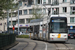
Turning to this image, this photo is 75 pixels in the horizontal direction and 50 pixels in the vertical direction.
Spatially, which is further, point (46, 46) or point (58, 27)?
point (58, 27)

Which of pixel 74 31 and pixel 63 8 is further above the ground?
pixel 63 8

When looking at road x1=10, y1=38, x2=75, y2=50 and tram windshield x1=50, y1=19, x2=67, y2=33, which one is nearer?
road x1=10, y1=38, x2=75, y2=50

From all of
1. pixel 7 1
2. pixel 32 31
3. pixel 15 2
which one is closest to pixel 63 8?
pixel 32 31

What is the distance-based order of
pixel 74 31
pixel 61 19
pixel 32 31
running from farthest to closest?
pixel 74 31 < pixel 32 31 < pixel 61 19

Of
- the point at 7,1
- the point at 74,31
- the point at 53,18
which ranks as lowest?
the point at 74,31

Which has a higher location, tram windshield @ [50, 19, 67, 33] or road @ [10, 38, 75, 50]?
tram windshield @ [50, 19, 67, 33]

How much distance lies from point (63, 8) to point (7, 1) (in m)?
42.5

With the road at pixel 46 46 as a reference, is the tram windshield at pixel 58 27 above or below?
above

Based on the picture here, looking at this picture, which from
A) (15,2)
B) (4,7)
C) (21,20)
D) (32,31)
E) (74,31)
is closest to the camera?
(4,7)

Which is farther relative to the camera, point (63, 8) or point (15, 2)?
point (63, 8)

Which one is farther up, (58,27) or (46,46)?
(58,27)

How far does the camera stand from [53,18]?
2448 cm

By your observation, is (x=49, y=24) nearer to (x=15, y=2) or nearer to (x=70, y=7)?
(x=15, y=2)

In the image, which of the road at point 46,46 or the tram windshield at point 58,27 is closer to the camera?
the road at point 46,46
